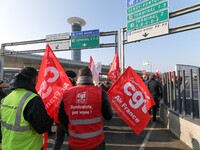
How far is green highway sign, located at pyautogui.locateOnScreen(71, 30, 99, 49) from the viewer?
16.3 meters

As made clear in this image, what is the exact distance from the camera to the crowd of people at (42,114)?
2.74 m

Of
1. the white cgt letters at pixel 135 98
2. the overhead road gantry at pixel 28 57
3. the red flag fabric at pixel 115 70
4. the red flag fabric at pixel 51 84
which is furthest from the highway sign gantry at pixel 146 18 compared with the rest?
the red flag fabric at pixel 51 84

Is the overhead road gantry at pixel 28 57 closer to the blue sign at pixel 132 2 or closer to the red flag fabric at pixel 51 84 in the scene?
the blue sign at pixel 132 2

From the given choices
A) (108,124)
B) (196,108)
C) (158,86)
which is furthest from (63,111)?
(158,86)

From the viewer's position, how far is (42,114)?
9.02 ft

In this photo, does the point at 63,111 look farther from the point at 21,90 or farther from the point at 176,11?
the point at 176,11

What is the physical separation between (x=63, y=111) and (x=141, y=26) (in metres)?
9.05

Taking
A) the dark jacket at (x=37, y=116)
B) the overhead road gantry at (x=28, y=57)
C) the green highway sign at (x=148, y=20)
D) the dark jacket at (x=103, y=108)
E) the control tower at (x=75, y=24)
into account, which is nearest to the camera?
the dark jacket at (x=37, y=116)

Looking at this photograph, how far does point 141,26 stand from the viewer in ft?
37.4

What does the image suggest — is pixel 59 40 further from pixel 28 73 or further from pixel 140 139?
pixel 28 73

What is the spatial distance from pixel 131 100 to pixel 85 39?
12170mm

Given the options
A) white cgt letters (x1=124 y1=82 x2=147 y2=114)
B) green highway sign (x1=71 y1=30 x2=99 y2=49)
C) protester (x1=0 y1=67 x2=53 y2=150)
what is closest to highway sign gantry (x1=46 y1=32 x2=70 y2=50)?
green highway sign (x1=71 y1=30 x2=99 y2=49)

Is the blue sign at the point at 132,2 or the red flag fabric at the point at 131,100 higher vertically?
the blue sign at the point at 132,2

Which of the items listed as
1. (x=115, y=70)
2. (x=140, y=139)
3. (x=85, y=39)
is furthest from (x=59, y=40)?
(x=140, y=139)
